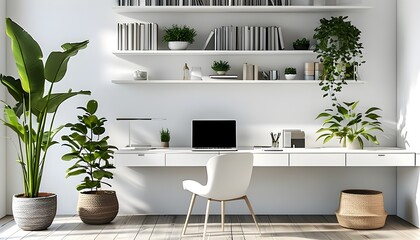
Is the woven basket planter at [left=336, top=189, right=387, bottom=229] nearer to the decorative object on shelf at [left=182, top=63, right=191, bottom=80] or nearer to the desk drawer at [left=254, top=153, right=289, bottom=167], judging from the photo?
the desk drawer at [left=254, top=153, right=289, bottom=167]

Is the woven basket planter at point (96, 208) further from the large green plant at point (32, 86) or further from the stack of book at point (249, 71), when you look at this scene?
the stack of book at point (249, 71)

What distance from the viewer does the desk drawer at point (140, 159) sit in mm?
5938

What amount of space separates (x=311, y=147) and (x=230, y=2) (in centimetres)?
169

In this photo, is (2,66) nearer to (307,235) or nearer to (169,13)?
(169,13)

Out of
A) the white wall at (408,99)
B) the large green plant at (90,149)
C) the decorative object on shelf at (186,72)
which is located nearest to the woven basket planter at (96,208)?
the large green plant at (90,149)

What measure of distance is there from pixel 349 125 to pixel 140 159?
82.3 inches

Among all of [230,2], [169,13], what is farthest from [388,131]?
[169,13]

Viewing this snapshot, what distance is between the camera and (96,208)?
5914 mm

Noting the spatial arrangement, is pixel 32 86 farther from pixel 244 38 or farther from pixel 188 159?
pixel 244 38

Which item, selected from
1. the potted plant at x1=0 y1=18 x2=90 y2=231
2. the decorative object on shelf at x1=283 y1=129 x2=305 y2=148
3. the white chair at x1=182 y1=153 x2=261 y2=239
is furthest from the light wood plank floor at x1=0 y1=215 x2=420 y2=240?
the decorative object on shelf at x1=283 y1=129 x2=305 y2=148

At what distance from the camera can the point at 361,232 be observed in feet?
18.6

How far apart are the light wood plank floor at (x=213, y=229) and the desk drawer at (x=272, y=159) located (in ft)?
1.91

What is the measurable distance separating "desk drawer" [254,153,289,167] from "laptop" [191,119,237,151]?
0.37 metres

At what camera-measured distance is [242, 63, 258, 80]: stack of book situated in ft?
20.6
